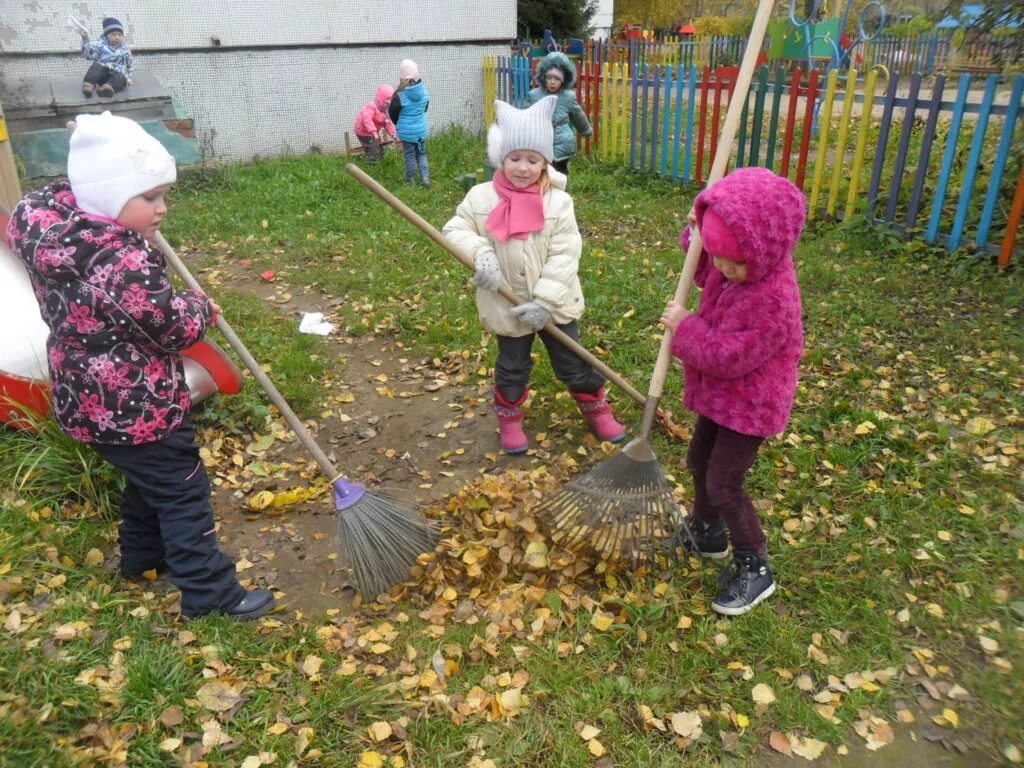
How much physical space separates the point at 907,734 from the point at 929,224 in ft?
16.7

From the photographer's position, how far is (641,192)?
884cm

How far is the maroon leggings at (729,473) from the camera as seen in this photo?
2.73 meters

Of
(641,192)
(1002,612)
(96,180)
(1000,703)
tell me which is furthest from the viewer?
(641,192)

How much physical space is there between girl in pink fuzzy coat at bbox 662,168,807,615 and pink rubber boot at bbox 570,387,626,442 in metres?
1.02

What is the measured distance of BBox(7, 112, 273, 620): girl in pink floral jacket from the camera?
2.34 metres

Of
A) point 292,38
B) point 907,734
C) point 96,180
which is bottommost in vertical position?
point 907,734

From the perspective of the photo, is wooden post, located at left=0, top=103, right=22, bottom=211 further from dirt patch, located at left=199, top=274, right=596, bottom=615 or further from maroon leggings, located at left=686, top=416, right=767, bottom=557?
maroon leggings, located at left=686, top=416, right=767, bottom=557

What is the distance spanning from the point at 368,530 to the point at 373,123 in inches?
365

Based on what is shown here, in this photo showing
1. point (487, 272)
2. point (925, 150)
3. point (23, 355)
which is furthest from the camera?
point (925, 150)

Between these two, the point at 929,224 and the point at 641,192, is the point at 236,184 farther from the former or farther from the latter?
the point at 929,224

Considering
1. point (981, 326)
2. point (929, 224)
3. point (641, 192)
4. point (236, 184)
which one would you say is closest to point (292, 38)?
point (236, 184)

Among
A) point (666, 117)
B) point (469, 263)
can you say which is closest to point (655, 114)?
point (666, 117)

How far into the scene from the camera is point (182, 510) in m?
2.74

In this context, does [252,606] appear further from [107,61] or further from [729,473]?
[107,61]
